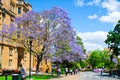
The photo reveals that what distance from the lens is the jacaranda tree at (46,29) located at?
48.4 m

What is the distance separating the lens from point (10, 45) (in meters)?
53.0

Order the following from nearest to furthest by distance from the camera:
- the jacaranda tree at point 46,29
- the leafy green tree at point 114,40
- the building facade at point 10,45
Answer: the jacaranda tree at point 46,29 → the building facade at point 10,45 → the leafy green tree at point 114,40

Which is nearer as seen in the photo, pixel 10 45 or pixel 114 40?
pixel 10 45

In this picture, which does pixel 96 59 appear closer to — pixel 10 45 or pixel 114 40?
pixel 114 40

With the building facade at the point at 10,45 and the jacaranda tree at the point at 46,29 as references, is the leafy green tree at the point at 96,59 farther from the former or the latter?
the jacaranda tree at the point at 46,29

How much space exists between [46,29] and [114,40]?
20.7 m

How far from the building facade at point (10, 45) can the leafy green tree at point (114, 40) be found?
56.2ft

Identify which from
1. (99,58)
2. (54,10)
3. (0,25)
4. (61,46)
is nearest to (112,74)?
(61,46)

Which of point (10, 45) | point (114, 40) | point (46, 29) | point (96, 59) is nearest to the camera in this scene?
point (46, 29)

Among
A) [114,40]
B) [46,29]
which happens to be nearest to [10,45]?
[46,29]

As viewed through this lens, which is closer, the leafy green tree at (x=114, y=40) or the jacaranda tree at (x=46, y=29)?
the jacaranda tree at (x=46, y=29)

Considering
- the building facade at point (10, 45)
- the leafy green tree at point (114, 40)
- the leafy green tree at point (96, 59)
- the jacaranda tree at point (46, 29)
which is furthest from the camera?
the leafy green tree at point (96, 59)

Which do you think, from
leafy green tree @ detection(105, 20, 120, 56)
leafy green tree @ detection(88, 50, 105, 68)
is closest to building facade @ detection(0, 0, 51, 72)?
leafy green tree @ detection(105, 20, 120, 56)

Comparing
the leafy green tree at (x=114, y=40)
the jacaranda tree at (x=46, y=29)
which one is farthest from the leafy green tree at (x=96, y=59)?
the jacaranda tree at (x=46, y=29)
